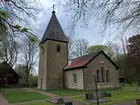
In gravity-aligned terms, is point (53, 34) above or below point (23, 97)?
above

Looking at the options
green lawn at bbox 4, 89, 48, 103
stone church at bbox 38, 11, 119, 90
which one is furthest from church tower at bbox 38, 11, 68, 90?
green lawn at bbox 4, 89, 48, 103

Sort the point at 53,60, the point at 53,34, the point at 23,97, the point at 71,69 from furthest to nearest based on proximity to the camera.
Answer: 1. the point at 53,60
2. the point at 53,34
3. the point at 71,69
4. the point at 23,97

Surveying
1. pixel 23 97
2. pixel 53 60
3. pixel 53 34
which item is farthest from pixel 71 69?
pixel 23 97

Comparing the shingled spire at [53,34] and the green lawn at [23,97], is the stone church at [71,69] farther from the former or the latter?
the green lawn at [23,97]

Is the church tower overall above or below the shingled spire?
below

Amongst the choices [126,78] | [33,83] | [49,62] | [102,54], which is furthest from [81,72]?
[126,78]

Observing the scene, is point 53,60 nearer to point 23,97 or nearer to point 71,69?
point 71,69

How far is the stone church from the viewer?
1074 inches

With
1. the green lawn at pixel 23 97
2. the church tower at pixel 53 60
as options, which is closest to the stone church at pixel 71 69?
the church tower at pixel 53 60

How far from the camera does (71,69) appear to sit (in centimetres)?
3000

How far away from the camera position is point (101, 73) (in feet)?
94.6

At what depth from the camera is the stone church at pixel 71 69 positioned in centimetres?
2728

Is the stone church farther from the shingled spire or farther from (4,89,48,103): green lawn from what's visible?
(4,89,48,103): green lawn

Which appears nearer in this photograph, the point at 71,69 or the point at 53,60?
the point at 71,69
